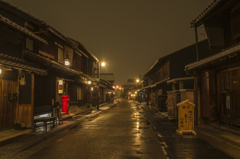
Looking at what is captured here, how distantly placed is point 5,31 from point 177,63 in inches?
721

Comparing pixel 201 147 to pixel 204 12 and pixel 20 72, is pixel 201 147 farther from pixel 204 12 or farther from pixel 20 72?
pixel 20 72

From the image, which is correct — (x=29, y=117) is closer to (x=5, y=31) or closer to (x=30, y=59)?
(x=30, y=59)

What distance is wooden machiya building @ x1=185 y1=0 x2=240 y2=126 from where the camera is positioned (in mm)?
9016

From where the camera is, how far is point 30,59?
1080 cm

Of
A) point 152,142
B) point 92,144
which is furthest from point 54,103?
point 152,142

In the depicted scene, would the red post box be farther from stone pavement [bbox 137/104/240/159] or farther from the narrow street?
stone pavement [bbox 137/104/240/159]

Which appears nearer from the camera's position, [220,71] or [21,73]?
[21,73]

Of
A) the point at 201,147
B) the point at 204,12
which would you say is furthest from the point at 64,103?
the point at 204,12

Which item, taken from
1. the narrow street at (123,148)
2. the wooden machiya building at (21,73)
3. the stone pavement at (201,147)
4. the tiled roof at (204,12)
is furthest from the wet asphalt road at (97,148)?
the tiled roof at (204,12)

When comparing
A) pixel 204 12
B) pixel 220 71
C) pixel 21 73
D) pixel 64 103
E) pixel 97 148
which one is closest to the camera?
pixel 97 148

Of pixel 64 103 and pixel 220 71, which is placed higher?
pixel 220 71

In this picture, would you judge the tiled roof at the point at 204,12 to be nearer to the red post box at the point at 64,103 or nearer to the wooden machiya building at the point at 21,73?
the wooden machiya building at the point at 21,73

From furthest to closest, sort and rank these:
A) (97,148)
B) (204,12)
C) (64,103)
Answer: (64,103) < (204,12) < (97,148)

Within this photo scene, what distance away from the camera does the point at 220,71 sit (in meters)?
10.1
